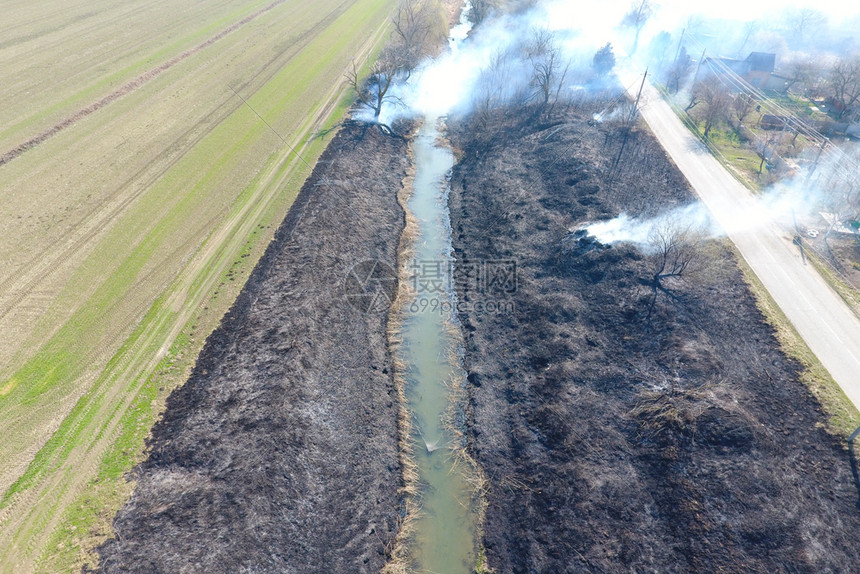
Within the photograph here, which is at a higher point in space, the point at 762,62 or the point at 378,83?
the point at 378,83

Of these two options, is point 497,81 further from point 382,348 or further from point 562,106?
point 382,348

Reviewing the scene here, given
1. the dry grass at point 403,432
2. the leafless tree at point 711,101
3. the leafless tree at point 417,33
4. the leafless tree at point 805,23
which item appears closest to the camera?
the dry grass at point 403,432

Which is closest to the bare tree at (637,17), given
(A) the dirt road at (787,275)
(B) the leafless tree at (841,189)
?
(B) the leafless tree at (841,189)

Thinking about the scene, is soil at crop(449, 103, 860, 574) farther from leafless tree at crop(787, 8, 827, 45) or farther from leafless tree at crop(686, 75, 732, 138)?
leafless tree at crop(787, 8, 827, 45)

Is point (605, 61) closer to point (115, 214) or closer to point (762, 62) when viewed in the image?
point (762, 62)

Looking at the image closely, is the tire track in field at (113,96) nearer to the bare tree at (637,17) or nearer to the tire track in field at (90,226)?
the tire track in field at (90,226)

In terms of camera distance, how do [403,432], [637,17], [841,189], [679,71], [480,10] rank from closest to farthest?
[403,432] < [841,189] < [679,71] < [637,17] < [480,10]

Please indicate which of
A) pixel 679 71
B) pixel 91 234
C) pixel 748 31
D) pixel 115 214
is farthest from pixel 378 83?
pixel 748 31
